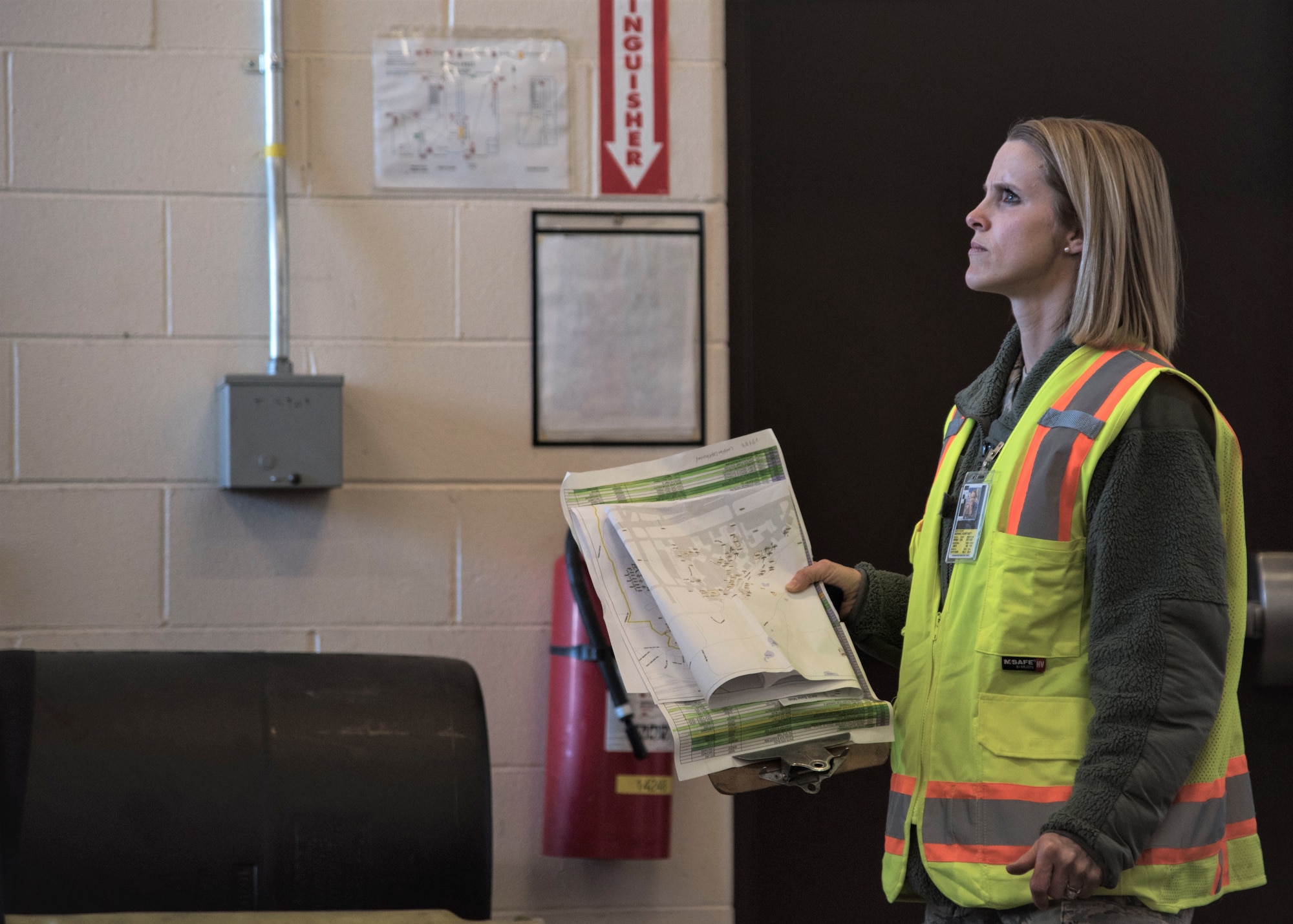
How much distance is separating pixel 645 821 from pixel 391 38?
1.47 m

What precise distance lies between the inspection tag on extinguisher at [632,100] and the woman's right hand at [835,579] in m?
1.01

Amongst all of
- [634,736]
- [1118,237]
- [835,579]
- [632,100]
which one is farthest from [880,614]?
[632,100]

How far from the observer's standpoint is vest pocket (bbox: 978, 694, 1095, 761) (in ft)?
3.77

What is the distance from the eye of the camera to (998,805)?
117 cm

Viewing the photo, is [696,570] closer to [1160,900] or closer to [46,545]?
[1160,900]

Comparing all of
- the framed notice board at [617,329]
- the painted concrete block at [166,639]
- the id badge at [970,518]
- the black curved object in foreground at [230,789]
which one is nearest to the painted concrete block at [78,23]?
the framed notice board at [617,329]

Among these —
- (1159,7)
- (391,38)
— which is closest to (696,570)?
(391,38)

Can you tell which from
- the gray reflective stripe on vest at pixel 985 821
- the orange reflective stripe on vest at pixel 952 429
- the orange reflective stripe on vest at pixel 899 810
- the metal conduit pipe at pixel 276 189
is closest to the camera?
the gray reflective stripe on vest at pixel 985 821

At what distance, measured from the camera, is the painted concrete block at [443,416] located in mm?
2150

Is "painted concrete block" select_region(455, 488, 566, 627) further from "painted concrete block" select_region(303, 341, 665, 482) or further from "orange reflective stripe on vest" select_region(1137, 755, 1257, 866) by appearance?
"orange reflective stripe on vest" select_region(1137, 755, 1257, 866)

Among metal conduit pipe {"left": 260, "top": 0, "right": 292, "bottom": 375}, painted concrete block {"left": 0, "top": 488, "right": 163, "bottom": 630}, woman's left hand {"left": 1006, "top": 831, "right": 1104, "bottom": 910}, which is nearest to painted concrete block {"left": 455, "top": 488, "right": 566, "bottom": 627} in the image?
metal conduit pipe {"left": 260, "top": 0, "right": 292, "bottom": 375}

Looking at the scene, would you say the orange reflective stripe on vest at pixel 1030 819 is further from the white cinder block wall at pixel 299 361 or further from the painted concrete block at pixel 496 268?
the painted concrete block at pixel 496 268

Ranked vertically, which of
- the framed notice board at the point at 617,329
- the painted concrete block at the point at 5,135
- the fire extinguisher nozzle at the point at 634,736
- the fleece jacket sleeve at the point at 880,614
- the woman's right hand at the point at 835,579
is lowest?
the fire extinguisher nozzle at the point at 634,736

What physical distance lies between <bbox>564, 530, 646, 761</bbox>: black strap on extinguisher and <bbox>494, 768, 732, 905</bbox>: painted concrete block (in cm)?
25
